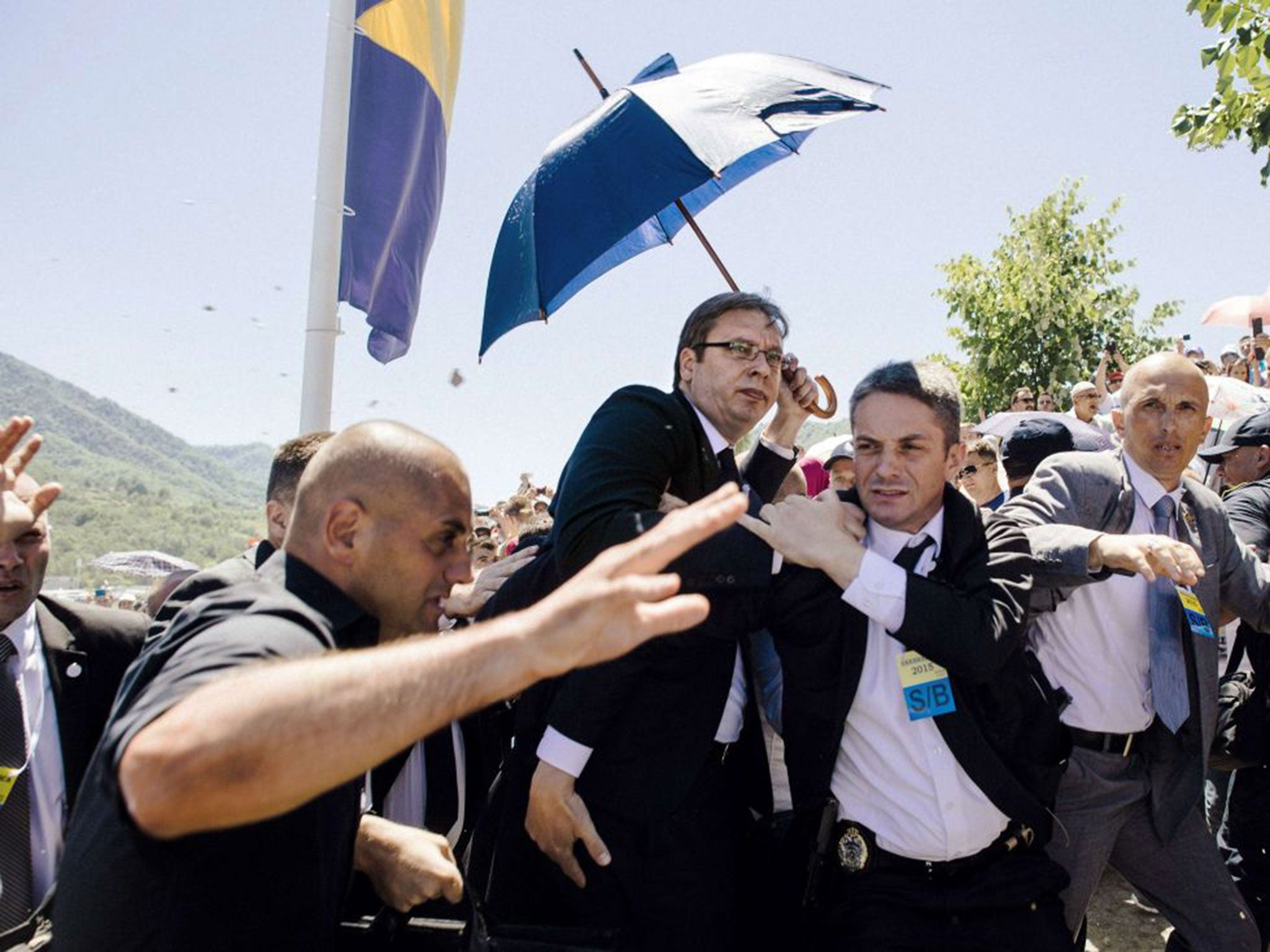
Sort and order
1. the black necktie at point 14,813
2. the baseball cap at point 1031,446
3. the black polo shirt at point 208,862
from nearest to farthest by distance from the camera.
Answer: the black polo shirt at point 208,862 → the black necktie at point 14,813 → the baseball cap at point 1031,446

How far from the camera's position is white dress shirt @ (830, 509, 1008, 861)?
2.45m

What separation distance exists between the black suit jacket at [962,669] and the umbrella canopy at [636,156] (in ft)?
4.17

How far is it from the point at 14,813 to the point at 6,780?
0.10m

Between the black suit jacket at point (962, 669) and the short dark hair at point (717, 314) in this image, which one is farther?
the short dark hair at point (717, 314)

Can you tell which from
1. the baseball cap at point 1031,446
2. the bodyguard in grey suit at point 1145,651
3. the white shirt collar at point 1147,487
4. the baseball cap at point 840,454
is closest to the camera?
the bodyguard in grey suit at point 1145,651

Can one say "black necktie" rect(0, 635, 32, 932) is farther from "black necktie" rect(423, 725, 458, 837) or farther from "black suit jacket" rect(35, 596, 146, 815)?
"black necktie" rect(423, 725, 458, 837)

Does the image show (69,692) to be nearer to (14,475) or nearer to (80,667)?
(80,667)

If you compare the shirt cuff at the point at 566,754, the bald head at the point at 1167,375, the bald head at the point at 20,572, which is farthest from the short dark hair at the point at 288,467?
the bald head at the point at 1167,375

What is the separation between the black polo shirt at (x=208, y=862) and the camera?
1.42 metres

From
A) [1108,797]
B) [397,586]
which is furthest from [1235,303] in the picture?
[397,586]

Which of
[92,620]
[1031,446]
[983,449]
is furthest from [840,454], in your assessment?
[92,620]

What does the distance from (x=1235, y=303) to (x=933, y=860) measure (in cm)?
1569

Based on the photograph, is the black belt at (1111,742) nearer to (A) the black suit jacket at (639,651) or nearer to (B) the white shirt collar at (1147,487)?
(B) the white shirt collar at (1147,487)

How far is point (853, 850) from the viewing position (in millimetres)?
2582
